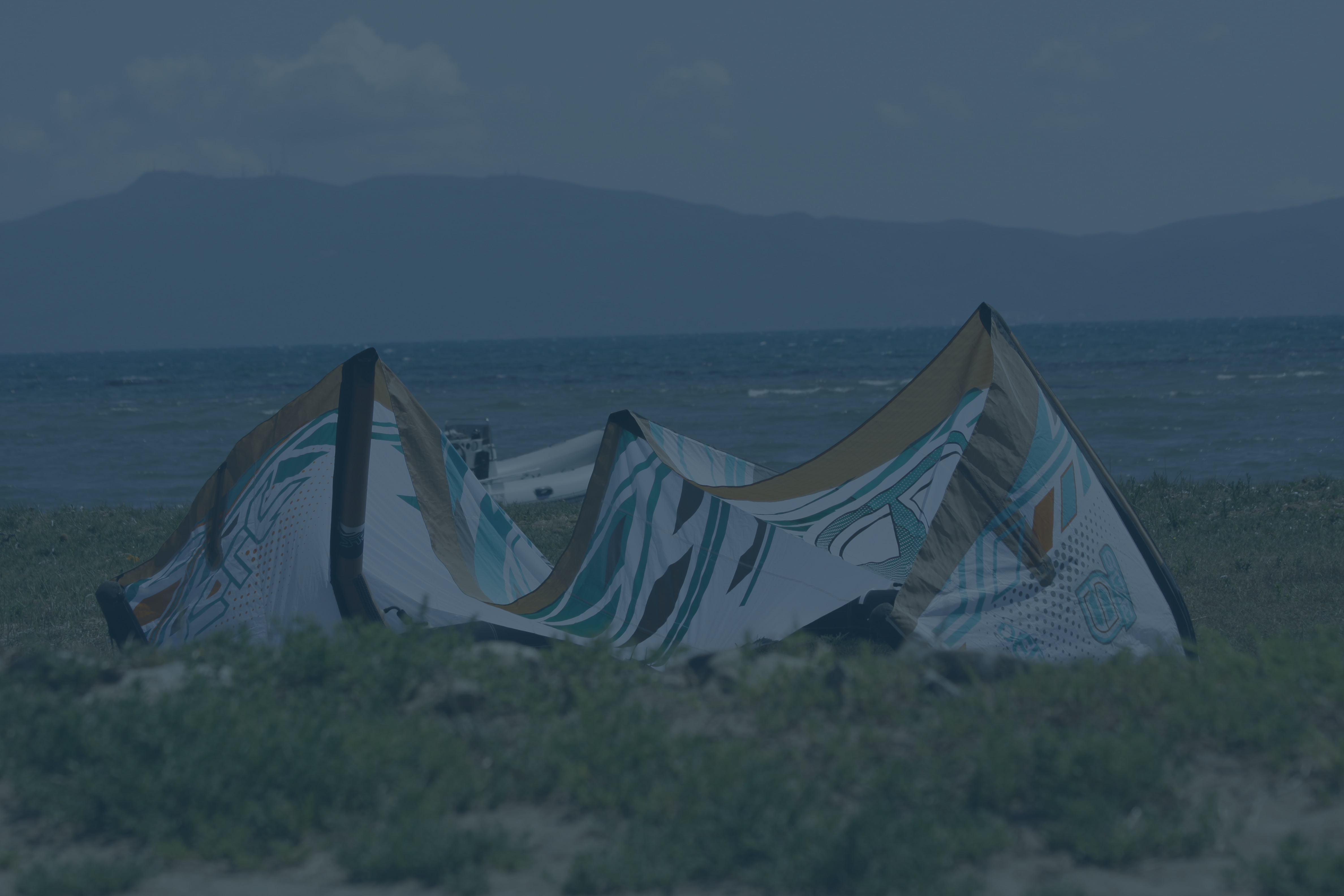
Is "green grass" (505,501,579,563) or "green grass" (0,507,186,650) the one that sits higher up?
"green grass" (505,501,579,563)

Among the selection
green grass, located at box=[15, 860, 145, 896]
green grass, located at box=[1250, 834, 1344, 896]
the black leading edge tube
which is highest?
the black leading edge tube

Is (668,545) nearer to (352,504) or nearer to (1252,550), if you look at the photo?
(352,504)

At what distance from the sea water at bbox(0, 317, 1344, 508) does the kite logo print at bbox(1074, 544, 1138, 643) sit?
9429 mm

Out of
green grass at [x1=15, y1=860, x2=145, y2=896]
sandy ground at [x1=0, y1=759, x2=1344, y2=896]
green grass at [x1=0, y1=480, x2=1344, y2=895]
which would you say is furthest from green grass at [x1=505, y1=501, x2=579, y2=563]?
green grass at [x1=15, y1=860, x2=145, y2=896]

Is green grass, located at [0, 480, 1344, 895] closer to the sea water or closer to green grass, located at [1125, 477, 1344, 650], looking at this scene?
green grass, located at [1125, 477, 1344, 650]

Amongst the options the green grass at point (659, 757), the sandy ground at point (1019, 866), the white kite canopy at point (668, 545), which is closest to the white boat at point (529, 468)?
the white kite canopy at point (668, 545)

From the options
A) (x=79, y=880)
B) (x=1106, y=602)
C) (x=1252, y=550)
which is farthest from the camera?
(x=1252, y=550)

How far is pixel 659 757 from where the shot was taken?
3.81 metres

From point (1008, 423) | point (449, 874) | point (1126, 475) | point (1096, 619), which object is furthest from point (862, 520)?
point (1126, 475)

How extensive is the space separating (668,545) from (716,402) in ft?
113

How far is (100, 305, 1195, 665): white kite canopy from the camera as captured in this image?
648cm

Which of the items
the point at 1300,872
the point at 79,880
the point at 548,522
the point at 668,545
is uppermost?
the point at 668,545

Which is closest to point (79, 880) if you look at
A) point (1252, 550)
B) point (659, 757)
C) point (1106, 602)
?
point (659, 757)

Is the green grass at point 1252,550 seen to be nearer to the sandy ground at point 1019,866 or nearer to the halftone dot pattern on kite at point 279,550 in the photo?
the sandy ground at point 1019,866
